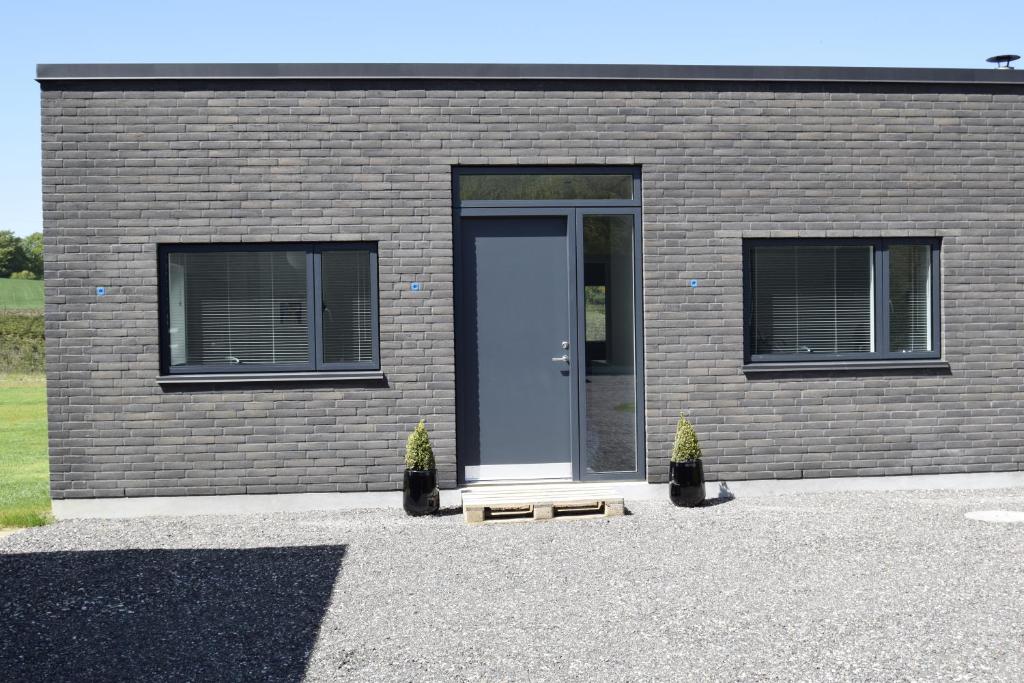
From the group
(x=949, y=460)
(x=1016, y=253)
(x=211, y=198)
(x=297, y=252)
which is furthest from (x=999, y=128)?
(x=211, y=198)

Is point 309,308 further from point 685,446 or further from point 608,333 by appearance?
point 685,446

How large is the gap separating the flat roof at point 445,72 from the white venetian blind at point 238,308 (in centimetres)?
159

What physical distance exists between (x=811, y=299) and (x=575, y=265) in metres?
2.30

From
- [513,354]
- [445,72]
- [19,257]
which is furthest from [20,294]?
[513,354]

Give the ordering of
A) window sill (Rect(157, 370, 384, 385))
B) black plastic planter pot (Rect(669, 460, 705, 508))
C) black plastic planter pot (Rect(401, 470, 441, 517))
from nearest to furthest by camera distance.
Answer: black plastic planter pot (Rect(401, 470, 441, 517))
black plastic planter pot (Rect(669, 460, 705, 508))
window sill (Rect(157, 370, 384, 385))

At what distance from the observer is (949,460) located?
9.71m

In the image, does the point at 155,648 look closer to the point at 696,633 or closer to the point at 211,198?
the point at 696,633

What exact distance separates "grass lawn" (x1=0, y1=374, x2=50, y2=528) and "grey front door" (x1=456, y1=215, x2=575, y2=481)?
3894 mm

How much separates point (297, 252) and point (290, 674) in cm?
503

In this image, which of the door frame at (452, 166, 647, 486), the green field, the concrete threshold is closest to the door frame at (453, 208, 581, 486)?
the door frame at (452, 166, 647, 486)

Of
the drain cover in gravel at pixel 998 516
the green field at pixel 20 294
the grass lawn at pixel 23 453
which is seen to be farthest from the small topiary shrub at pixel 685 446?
the green field at pixel 20 294

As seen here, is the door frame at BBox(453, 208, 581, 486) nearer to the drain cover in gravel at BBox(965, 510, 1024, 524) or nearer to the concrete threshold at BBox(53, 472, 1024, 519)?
the concrete threshold at BBox(53, 472, 1024, 519)

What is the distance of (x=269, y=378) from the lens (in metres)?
9.07

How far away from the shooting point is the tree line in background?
273 feet
